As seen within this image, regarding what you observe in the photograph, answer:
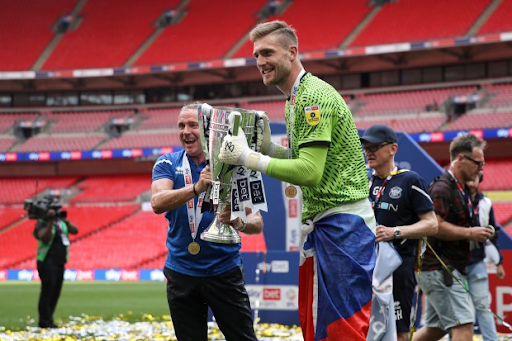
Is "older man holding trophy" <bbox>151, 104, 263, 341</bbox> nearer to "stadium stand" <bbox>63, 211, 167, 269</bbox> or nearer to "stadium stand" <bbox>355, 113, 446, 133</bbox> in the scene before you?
"stadium stand" <bbox>63, 211, 167, 269</bbox>

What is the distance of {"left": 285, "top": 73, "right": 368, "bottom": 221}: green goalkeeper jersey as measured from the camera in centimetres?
347

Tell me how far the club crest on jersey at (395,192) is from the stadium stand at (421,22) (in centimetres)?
3153

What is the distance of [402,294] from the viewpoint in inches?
215

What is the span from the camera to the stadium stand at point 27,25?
45094 millimetres

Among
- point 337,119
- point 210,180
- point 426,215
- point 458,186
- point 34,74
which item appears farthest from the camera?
point 34,74

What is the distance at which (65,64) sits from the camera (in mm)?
43500

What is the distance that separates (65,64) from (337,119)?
42069mm

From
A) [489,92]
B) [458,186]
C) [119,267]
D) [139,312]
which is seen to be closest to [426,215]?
[458,186]

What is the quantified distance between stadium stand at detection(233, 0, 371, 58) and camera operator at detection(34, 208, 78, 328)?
27952 mm

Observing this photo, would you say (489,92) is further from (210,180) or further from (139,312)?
(210,180)

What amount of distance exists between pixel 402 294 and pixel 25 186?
130 feet

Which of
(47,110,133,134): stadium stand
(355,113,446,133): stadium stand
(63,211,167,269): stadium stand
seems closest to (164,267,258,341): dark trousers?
(63,211,167,269): stadium stand

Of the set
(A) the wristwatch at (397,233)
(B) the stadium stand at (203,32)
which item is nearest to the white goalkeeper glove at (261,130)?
(A) the wristwatch at (397,233)

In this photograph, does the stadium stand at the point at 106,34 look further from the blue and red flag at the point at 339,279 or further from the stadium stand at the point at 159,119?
the blue and red flag at the point at 339,279
